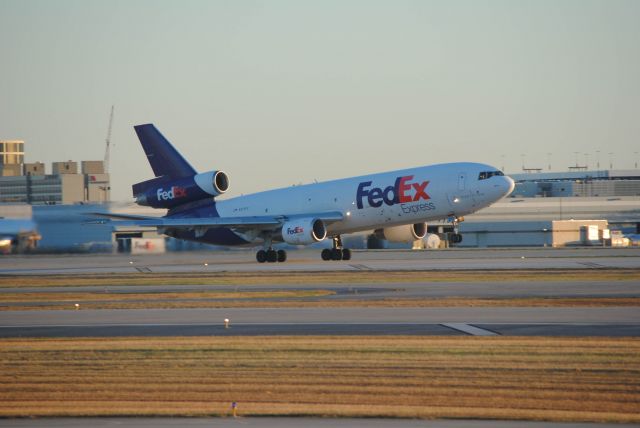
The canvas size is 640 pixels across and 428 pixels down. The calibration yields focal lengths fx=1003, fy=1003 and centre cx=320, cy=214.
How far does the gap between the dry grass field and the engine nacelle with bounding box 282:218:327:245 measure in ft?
105

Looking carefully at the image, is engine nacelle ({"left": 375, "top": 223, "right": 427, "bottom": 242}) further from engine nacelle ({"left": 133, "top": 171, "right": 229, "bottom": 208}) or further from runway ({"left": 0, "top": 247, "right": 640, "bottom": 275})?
engine nacelle ({"left": 133, "top": 171, "right": 229, "bottom": 208})

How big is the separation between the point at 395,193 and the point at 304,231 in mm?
5435

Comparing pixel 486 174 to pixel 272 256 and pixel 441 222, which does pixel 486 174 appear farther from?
pixel 441 222

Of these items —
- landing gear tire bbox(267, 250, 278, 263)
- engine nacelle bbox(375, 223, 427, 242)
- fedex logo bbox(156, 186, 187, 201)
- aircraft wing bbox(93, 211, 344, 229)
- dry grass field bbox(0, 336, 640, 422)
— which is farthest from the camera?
fedex logo bbox(156, 186, 187, 201)

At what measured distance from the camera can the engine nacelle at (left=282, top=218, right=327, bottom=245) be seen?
179 feet

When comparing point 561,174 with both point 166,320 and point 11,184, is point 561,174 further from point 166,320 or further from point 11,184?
point 166,320

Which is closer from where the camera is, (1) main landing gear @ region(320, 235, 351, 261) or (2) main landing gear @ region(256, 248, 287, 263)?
(1) main landing gear @ region(320, 235, 351, 261)

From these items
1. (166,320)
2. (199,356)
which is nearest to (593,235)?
(166,320)

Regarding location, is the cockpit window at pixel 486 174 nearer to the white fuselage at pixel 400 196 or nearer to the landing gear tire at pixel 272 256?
the white fuselage at pixel 400 196

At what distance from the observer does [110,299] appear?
33719mm

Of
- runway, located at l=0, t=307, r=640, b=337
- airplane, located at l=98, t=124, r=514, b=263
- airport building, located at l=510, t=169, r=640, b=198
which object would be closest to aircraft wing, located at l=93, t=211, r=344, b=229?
airplane, located at l=98, t=124, r=514, b=263

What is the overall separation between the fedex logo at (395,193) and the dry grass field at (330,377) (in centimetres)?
3098

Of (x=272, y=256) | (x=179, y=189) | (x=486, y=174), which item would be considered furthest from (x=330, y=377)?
(x=179, y=189)

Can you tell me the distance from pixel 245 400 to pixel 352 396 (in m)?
1.69
